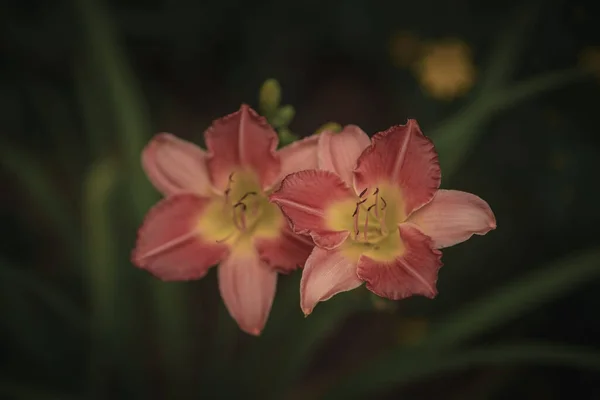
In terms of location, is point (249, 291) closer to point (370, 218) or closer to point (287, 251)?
point (287, 251)

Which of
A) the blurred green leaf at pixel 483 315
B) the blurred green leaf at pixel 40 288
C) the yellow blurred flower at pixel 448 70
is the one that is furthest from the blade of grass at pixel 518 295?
the blurred green leaf at pixel 40 288

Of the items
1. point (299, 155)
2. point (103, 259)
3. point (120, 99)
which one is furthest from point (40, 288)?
point (299, 155)

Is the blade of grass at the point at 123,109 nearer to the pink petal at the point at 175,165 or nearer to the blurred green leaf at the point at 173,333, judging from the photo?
the blurred green leaf at the point at 173,333

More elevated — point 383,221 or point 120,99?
point 120,99

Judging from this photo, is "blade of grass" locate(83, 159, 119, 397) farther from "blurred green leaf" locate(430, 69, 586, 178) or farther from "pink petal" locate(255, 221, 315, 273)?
"blurred green leaf" locate(430, 69, 586, 178)

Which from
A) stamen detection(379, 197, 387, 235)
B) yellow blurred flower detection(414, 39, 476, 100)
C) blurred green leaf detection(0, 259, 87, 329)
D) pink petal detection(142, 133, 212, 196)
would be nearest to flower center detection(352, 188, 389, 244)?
stamen detection(379, 197, 387, 235)

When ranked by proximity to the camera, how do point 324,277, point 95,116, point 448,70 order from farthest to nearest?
point 448,70
point 95,116
point 324,277

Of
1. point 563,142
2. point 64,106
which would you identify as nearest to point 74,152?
point 64,106
